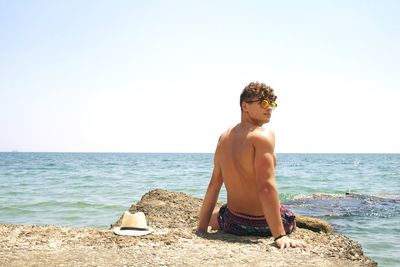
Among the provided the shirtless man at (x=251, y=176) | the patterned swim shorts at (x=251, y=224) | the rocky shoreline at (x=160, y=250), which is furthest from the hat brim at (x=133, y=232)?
the patterned swim shorts at (x=251, y=224)

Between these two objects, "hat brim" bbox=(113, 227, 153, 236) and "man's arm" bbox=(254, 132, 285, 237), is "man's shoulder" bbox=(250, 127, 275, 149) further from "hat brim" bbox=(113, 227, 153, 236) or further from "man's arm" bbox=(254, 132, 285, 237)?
"hat brim" bbox=(113, 227, 153, 236)

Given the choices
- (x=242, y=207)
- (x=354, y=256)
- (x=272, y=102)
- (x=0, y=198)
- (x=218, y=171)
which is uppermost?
(x=272, y=102)

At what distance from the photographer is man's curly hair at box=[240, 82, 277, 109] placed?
455 cm

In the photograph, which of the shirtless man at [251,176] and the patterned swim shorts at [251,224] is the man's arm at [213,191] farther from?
the patterned swim shorts at [251,224]

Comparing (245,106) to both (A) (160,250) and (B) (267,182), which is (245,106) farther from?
(A) (160,250)

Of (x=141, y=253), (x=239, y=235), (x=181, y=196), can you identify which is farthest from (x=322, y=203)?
(x=141, y=253)

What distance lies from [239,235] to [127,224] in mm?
1340

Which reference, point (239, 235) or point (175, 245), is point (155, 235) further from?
point (239, 235)

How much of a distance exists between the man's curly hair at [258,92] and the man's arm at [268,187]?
41 cm

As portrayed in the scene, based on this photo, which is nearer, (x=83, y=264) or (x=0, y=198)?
(x=83, y=264)

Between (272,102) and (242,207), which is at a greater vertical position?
(272,102)

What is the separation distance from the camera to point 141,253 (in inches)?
161

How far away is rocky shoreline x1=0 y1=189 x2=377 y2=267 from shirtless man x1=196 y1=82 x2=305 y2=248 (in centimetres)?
16

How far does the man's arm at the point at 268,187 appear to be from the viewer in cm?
431
